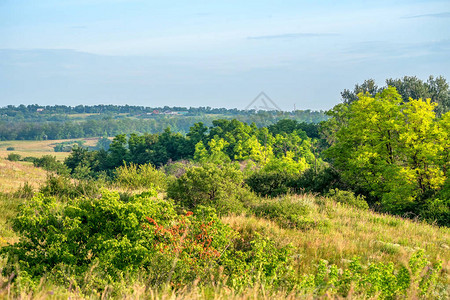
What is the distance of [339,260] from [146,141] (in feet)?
260

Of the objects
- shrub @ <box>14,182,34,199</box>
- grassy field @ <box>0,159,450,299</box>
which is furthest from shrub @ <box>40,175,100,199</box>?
grassy field @ <box>0,159,450,299</box>

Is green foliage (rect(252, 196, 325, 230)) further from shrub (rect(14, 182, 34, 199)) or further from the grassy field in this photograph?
shrub (rect(14, 182, 34, 199))

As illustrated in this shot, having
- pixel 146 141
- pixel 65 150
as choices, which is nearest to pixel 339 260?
pixel 146 141

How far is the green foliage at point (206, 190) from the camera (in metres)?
14.0

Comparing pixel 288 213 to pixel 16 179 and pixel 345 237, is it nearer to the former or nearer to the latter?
pixel 345 237

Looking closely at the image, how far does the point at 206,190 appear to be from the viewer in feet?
46.9

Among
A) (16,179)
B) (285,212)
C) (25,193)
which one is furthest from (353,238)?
(16,179)

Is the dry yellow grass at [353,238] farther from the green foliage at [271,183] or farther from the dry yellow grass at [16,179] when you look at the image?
the dry yellow grass at [16,179]

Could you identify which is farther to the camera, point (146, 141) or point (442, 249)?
point (146, 141)

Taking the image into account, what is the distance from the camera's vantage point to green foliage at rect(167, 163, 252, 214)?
45.8ft

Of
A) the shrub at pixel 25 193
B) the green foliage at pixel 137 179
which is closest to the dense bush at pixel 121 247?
the shrub at pixel 25 193

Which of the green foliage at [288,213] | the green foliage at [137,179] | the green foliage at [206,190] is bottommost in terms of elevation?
the green foliage at [137,179]

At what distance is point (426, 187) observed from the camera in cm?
2375

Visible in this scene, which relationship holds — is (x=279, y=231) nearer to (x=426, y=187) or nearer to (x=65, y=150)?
(x=426, y=187)
